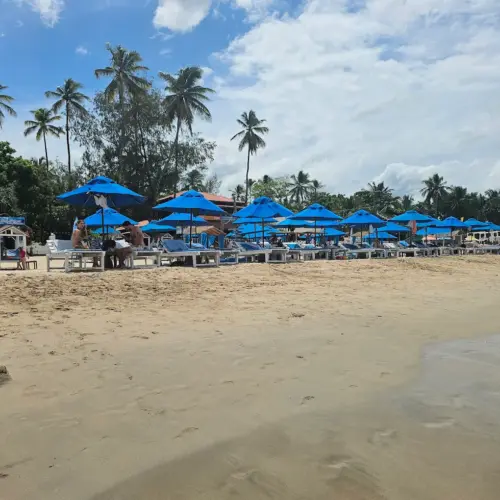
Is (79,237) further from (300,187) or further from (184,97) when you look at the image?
(300,187)

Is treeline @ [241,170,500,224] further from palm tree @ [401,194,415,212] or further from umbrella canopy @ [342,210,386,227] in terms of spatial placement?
umbrella canopy @ [342,210,386,227]

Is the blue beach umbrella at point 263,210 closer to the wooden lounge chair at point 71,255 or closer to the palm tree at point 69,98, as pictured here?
the wooden lounge chair at point 71,255

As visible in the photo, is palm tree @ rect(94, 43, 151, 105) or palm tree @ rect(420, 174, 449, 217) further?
palm tree @ rect(420, 174, 449, 217)

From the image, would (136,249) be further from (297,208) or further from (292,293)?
(297,208)

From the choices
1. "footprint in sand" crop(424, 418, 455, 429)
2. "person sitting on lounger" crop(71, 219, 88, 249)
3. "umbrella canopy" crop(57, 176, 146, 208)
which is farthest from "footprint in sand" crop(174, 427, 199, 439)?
"umbrella canopy" crop(57, 176, 146, 208)

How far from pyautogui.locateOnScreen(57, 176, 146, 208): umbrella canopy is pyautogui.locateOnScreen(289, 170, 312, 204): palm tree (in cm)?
5295

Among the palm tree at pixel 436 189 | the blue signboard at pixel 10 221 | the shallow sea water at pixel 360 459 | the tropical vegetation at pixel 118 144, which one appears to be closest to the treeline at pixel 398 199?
the palm tree at pixel 436 189

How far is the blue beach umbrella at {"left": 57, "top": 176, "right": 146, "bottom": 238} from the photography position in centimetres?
1087

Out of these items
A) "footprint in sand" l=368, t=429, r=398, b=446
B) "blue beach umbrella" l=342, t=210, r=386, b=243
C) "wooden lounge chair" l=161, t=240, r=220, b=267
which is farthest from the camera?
"blue beach umbrella" l=342, t=210, r=386, b=243

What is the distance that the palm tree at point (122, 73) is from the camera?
106ft

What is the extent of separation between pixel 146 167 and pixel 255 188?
2196 cm

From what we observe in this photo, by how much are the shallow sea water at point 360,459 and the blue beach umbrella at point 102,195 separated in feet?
30.1

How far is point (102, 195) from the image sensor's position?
11.5 metres

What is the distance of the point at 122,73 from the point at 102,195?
24.0 meters
